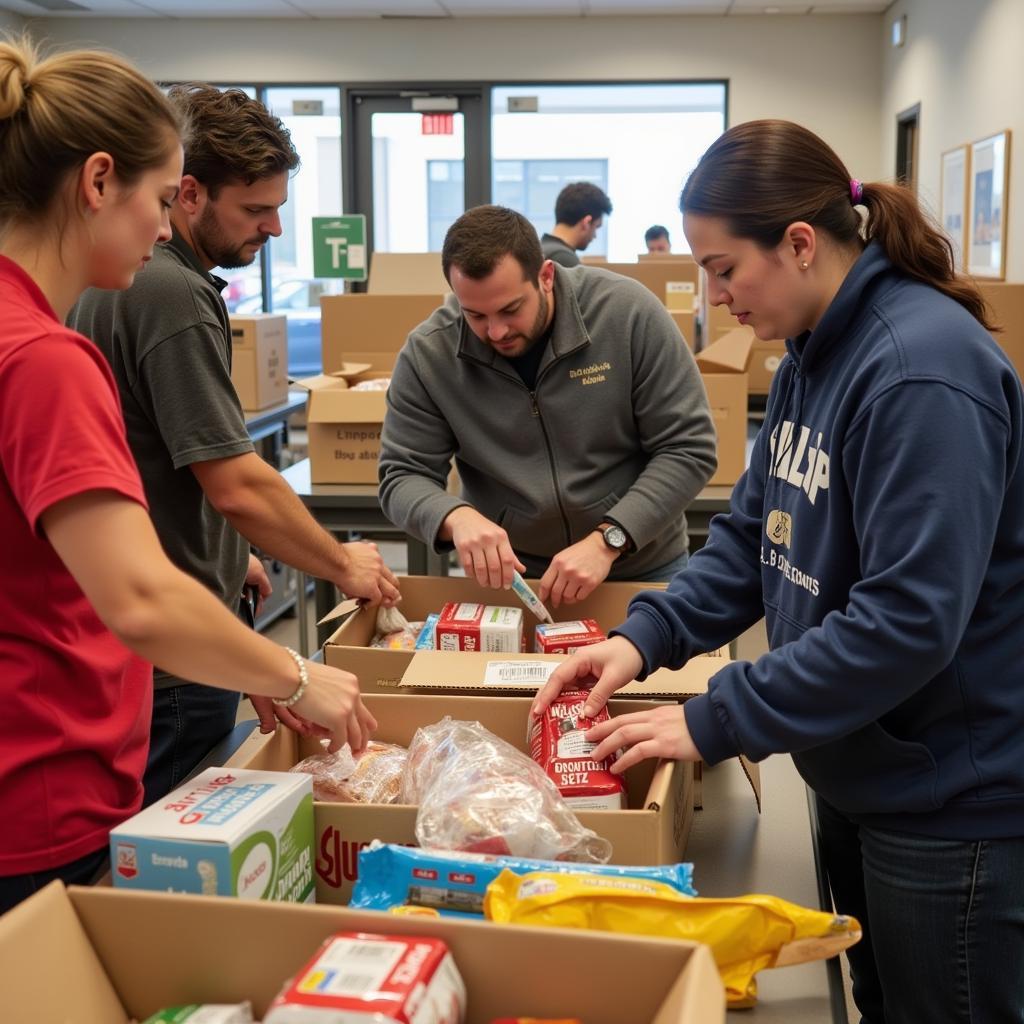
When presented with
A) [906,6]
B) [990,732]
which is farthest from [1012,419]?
[906,6]

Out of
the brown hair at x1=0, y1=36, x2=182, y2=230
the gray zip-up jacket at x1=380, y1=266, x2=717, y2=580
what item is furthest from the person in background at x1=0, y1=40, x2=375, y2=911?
the gray zip-up jacket at x1=380, y1=266, x2=717, y2=580

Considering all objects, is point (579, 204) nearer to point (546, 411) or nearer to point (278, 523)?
point (546, 411)

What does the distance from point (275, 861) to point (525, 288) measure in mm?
1223

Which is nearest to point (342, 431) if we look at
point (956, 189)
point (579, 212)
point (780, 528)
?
point (780, 528)

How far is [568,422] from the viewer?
2049 mm

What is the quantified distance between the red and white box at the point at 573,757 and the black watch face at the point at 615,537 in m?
0.61

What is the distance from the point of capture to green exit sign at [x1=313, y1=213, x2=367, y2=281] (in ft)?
15.2

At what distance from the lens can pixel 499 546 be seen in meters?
1.82

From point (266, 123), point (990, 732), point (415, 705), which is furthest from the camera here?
point (266, 123)

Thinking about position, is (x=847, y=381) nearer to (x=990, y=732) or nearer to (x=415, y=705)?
(x=990, y=732)

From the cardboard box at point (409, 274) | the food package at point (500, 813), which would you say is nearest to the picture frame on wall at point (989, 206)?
the cardboard box at point (409, 274)

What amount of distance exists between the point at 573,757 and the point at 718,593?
36 cm

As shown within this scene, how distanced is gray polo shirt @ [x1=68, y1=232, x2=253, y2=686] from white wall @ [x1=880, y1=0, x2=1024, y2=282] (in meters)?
4.81

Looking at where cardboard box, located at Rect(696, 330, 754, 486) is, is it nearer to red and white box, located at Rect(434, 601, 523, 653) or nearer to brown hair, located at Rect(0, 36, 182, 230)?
red and white box, located at Rect(434, 601, 523, 653)
